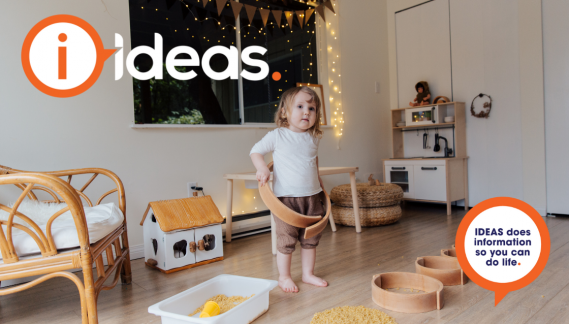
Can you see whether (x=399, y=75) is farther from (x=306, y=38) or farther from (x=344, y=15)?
(x=306, y=38)

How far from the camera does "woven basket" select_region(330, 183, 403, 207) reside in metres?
3.29

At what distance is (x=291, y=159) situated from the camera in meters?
1.85

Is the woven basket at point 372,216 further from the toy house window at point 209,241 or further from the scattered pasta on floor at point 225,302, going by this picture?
the scattered pasta on floor at point 225,302

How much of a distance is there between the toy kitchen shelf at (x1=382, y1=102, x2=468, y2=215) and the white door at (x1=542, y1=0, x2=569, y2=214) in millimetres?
757

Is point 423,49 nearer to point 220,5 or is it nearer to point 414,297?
point 220,5

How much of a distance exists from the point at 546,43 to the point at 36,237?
3.98 m

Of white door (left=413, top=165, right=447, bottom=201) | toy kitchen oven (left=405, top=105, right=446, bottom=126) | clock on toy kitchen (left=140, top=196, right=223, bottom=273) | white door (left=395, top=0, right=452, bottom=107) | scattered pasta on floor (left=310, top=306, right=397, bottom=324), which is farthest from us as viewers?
white door (left=395, top=0, right=452, bottom=107)

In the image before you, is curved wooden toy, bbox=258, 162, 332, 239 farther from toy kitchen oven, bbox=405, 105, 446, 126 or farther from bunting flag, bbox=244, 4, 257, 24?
toy kitchen oven, bbox=405, 105, 446, 126

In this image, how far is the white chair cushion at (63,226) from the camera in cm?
133

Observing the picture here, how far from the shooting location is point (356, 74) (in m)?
4.20

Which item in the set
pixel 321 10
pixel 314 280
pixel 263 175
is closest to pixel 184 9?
pixel 321 10

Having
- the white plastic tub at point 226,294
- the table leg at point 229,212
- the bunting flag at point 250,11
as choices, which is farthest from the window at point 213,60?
the white plastic tub at point 226,294

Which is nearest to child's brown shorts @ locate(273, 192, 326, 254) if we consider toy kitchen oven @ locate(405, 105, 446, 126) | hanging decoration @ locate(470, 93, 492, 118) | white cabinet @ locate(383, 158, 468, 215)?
white cabinet @ locate(383, 158, 468, 215)

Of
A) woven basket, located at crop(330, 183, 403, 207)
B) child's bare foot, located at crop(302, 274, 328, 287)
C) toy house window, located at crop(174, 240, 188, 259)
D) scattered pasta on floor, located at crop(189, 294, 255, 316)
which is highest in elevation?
woven basket, located at crop(330, 183, 403, 207)
